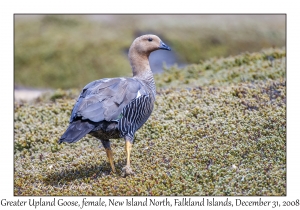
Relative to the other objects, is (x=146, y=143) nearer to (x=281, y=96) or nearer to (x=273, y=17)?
(x=281, y=96)

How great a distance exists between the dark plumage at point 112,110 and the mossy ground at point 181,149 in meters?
0.58

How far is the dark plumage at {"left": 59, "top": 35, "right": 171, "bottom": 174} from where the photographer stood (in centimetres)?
684

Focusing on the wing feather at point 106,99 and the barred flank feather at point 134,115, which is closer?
the wing feather at point 106,99

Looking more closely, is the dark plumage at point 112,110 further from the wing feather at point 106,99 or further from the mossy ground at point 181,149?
the mossy ground at point 181,149

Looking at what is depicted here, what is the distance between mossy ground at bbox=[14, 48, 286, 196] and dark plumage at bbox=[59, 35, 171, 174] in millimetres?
576

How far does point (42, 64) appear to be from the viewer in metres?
25.1

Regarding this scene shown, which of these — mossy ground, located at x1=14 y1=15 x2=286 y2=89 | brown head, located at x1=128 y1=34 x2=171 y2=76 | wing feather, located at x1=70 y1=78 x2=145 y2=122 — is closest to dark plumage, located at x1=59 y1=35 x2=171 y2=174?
wing feather, located at x1=70 y1=78 x2=145 y2=122

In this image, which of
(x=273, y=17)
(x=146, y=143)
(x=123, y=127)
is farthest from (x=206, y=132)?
(x=273, y=17)

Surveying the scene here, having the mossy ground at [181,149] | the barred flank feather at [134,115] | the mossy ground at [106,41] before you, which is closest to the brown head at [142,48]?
the barred flank feather at [134,115]

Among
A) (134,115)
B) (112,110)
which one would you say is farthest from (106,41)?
(112,110)

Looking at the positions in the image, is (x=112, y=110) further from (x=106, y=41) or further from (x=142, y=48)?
(x=106, y=41)

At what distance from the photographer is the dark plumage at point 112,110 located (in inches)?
269

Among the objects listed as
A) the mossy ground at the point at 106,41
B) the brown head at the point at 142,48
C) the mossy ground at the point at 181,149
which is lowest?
the mossy ground at the point at 181,149

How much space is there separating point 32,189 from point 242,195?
324 centimetres
